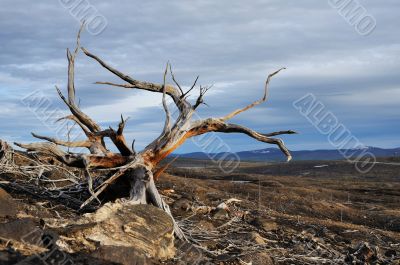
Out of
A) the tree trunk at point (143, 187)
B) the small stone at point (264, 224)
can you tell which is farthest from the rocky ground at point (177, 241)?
the tree trunk at point (143, 187)

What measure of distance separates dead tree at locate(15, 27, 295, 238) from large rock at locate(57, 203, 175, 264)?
2.79 feet

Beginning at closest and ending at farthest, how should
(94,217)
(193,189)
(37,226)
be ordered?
(37,226) < (94,217) < (193,189)

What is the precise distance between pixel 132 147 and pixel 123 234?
228cm

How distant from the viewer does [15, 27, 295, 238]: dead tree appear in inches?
342

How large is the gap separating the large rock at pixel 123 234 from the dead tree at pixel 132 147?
2.79ft

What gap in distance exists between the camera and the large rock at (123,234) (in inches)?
Answer: 245

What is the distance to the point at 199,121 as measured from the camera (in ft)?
32.3

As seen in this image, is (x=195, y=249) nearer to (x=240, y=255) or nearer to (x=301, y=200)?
(x=240, y=255)

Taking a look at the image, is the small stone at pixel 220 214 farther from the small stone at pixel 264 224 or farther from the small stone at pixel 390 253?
the small stone at pixel 390 253

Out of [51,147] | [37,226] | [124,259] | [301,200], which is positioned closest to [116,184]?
[51,147]

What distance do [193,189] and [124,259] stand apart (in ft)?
31.4

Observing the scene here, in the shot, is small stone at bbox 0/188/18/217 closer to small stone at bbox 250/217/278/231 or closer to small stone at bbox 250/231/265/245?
small stone at bbox 250/231/265/245

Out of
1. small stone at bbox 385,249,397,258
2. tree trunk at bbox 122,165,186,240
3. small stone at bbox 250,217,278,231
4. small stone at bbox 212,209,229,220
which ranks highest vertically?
tree trunk at bbox 122,165,186,240

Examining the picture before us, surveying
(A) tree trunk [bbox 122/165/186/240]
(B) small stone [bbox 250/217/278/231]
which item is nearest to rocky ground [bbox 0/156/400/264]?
(B) small stone [bbox 250/217/278/231]
